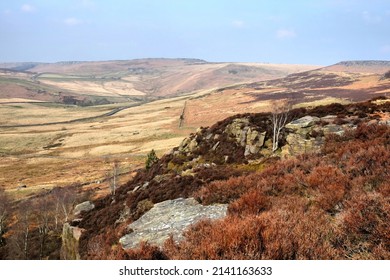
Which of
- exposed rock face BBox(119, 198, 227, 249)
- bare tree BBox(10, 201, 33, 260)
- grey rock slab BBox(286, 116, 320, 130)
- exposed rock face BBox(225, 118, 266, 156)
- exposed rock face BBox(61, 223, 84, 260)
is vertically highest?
grey rock slab BBox(286, 116, 320, 130)

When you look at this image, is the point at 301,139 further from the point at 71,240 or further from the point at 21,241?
the point at 21,241

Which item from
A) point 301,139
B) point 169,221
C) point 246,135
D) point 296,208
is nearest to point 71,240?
point 169,221

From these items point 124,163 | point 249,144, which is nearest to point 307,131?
point 249,144

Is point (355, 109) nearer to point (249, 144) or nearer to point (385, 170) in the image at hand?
point (249, 144)

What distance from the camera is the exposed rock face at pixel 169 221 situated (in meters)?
10.4

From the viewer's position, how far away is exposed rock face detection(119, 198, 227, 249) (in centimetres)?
1037

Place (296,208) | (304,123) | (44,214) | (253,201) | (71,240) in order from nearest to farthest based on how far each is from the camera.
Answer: (296,208)
(253,201)
(71,240)
(304,123)
(44,214)

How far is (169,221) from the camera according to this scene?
12102 millimetres

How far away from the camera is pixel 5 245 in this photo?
140 feet

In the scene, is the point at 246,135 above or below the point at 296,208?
below

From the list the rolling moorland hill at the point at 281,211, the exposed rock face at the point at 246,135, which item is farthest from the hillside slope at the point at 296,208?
the exposed rock face at the point at 246,135

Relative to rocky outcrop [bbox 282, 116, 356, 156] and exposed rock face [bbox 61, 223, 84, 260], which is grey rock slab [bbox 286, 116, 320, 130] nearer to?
rocky outcrop [bbox 282, 116, 356, 156]

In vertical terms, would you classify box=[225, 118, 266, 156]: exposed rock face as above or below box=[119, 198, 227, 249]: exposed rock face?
above

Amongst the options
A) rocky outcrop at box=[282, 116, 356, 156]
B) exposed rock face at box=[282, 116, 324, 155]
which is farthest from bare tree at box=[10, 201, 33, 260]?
rocky outcrop at box=[282, 116, 356, 156]
